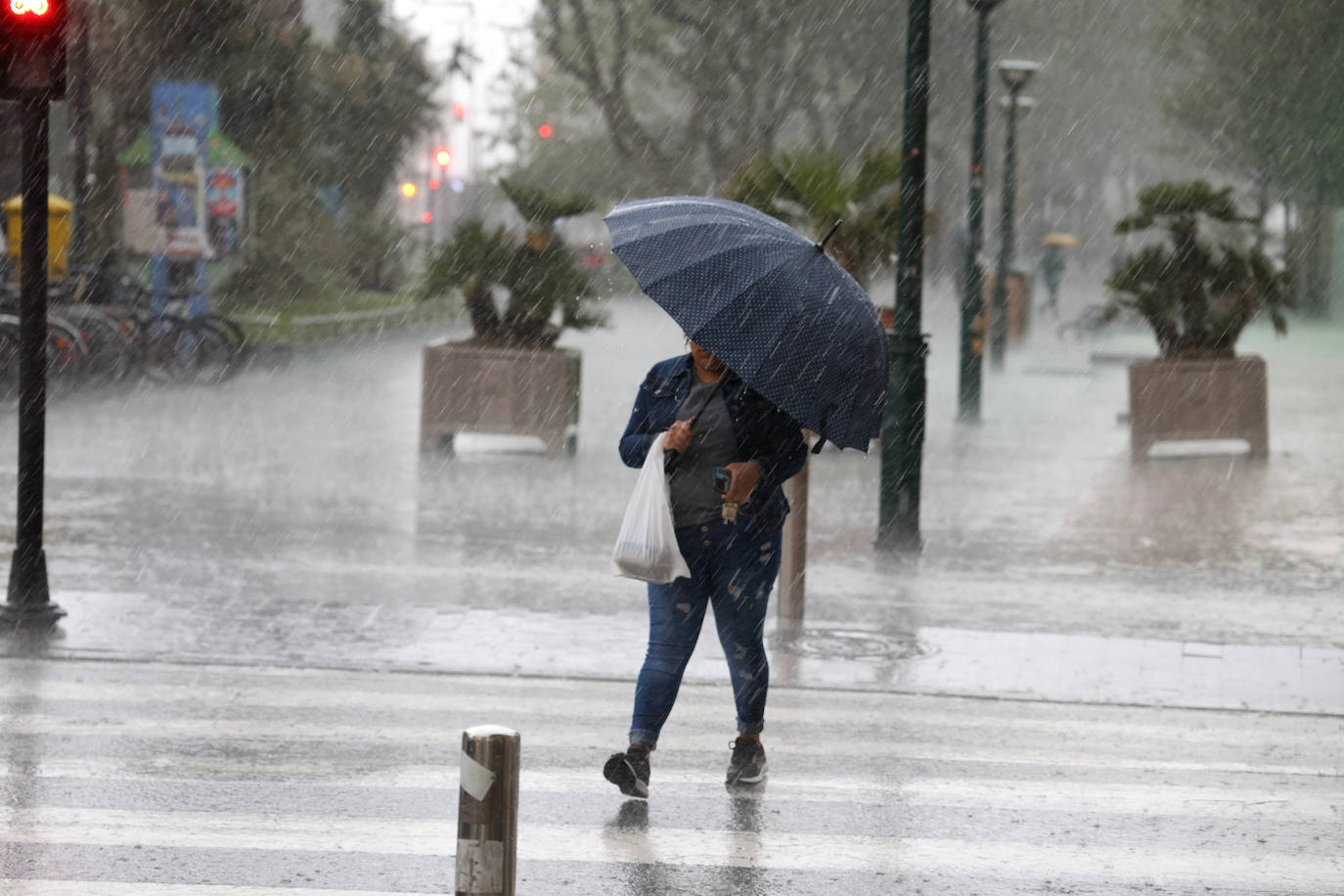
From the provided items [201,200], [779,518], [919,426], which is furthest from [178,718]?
[201,200]

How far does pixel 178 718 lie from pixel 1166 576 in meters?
5.85

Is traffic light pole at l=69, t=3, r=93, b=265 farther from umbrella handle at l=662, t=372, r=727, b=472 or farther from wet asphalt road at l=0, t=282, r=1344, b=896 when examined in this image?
umbrella handle at l=662, t=372, r=727, b=472

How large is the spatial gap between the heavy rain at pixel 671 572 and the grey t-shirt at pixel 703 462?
0.01 m

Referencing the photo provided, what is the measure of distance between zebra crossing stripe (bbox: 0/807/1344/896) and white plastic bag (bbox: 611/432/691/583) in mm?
771

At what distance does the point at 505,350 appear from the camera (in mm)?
16297

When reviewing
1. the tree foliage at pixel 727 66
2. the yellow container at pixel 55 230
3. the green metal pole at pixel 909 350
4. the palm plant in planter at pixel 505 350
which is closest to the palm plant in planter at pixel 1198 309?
the palm plant in planter at pixel 505 350

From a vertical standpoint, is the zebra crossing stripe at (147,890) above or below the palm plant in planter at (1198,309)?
below

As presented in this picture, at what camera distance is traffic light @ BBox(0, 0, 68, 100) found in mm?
8953

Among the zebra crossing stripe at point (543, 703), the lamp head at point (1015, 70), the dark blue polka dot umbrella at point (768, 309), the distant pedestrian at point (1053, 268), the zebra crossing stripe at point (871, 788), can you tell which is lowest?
the zebra crossing stripe at point (871, 788)

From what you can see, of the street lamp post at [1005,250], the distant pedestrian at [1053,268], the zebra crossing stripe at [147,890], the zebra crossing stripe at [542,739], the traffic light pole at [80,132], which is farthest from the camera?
the distant pedestrian at [1053,268]

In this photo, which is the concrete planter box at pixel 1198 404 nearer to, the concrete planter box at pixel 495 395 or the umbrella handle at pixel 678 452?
the concrete planter box at pixel 495 395

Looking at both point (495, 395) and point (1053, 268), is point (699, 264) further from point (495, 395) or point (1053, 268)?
point (1053, 268)

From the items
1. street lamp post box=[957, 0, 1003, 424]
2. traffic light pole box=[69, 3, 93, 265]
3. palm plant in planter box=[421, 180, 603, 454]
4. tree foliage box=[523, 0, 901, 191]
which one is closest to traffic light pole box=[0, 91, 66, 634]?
palm plant in planter box=[421, 180, 603, 454]

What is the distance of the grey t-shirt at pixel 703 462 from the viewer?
6289 millimetres
